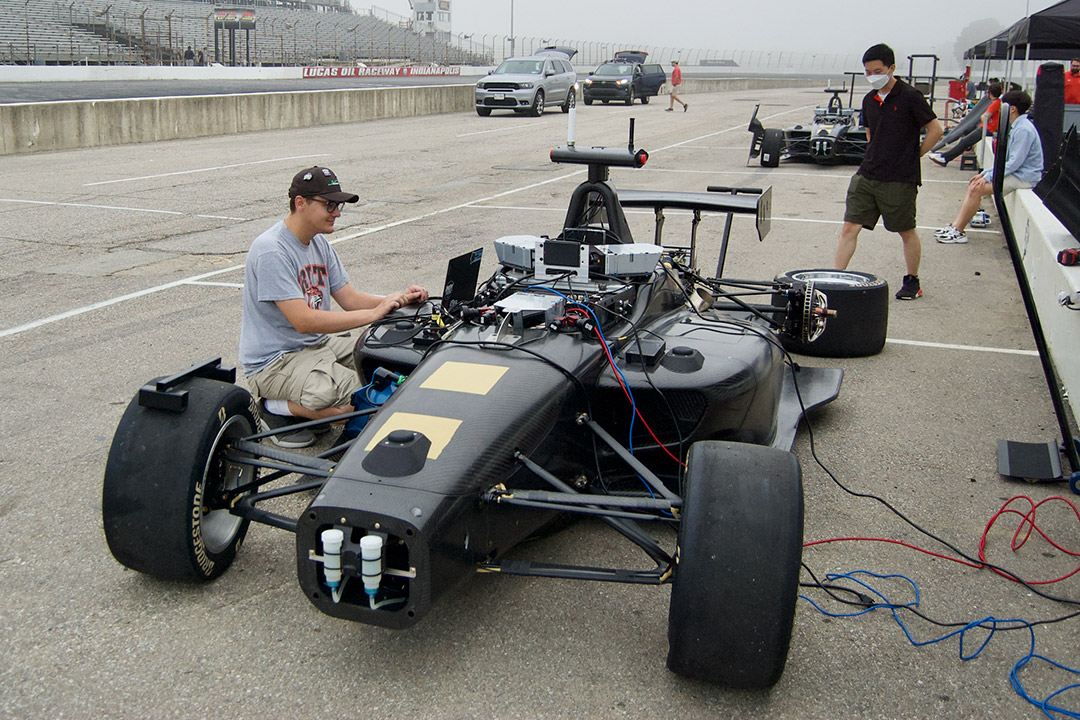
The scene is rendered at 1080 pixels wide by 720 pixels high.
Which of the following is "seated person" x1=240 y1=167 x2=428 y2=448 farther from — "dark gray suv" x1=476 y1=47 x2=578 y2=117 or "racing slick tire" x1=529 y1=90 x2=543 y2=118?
"racing slick tire" x1=529 y1=90 x2=543 y2=118

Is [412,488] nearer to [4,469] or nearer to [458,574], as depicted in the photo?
[458,574]

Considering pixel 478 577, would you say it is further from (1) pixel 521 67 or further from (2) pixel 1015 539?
(1) pixel 521 67

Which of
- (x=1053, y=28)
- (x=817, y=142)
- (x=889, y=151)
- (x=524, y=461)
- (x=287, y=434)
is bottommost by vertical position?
(x=287, y=434)

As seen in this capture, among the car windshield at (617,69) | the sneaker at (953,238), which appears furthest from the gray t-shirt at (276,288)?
the car windshield at (617,69)

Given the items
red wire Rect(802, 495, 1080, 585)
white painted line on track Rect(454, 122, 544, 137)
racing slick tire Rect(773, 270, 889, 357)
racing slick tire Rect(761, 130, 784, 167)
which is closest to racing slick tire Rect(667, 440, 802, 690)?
red wire Rect(802, 495, 1080, 585)

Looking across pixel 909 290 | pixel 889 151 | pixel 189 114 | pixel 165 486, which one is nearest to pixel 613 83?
pixel 189 114

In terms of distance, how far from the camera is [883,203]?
793 centimetres

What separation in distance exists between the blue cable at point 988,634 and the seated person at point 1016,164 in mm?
8141

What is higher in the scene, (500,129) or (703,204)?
(500,129)

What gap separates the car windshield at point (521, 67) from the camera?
30755 millimetres

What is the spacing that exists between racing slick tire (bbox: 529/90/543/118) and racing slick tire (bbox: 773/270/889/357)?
2407 centimetres

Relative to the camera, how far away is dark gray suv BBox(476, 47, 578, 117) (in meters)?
29.4

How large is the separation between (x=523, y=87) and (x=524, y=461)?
27.5 metres

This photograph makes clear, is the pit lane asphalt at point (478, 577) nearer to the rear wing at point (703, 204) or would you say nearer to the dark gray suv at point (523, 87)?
the rear wing at point (703, 204)
